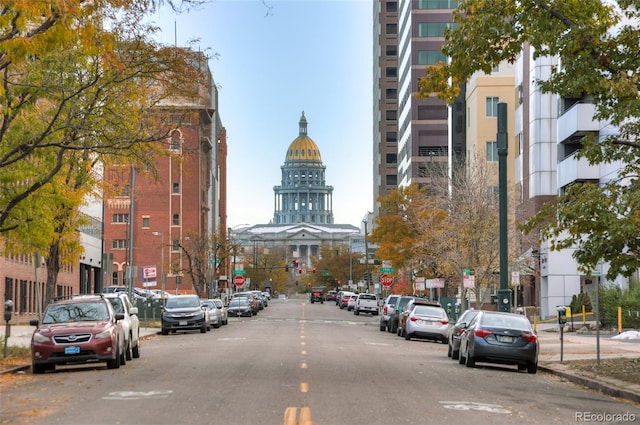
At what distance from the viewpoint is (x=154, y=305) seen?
2453 inches

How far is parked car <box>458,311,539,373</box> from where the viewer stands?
2609 cm

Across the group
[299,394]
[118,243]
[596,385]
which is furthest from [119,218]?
[299,394]

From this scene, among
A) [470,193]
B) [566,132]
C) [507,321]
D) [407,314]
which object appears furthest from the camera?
[566,132]

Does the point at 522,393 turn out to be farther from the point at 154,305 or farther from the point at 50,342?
the point at 154,305

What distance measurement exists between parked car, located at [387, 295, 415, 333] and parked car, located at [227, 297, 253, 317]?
27190mm

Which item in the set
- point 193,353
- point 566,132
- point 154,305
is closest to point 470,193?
point 566,132

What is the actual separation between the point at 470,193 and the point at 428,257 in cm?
783

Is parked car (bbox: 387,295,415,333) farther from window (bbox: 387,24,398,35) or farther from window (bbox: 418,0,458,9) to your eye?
window (bbox: 387,24,398,35)

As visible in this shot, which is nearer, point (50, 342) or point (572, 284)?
point (50, 342)

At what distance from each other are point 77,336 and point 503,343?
381 inches

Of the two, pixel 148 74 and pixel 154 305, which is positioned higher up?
pixel 148 74

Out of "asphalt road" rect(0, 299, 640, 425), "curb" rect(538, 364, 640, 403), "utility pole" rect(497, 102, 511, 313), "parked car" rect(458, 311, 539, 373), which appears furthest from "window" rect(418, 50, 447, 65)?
"curb" rect(538, 364, 640, 403)

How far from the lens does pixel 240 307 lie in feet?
260

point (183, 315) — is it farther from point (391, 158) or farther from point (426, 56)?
point (391, 158)
